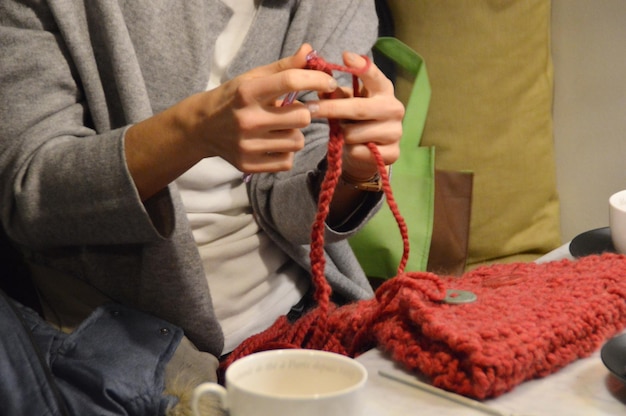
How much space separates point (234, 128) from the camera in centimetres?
74

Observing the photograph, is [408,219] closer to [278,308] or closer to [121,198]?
[278,308]

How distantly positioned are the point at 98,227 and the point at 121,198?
60 mm

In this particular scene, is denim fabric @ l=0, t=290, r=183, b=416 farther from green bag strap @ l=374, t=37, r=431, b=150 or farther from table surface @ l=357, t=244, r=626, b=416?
green bag strap @ l=374, t=37, r=431, b=150

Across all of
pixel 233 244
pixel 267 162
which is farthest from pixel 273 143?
pixel 233 244

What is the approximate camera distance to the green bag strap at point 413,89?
4.68 feet

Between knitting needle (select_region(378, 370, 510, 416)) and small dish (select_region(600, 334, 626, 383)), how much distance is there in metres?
0.11

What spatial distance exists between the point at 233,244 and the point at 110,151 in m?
0.26

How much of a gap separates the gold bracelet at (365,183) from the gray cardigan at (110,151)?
40 millimetres

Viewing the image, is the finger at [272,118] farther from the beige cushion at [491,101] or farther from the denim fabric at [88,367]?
the beige cushion at [491,101]

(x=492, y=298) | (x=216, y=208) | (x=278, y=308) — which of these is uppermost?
(x=492, y=298)

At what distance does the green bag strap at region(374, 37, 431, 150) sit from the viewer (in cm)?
143

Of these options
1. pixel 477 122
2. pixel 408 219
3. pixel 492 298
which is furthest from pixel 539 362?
pixel 477 122

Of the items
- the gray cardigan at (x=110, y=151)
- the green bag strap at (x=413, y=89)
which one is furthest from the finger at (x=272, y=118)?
the green bag strap at (x=413, y=89)

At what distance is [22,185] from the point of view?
856mm
